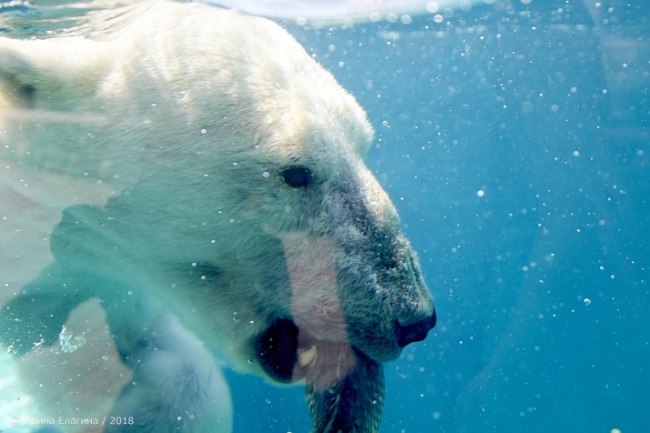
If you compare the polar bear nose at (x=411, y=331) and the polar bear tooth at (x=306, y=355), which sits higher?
the polar bear nose at (x=411, y=331)

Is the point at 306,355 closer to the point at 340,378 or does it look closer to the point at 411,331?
the point at 340,378

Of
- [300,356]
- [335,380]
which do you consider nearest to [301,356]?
[300,356]

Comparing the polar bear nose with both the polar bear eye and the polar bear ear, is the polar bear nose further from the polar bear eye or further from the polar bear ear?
the polar bear ear

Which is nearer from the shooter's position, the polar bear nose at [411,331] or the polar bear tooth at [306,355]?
the polar bear nose at [411,331]

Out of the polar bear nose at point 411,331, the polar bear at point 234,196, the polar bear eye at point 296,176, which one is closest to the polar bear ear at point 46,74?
the polar bear at point 234,196

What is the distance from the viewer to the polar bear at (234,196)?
1.66 metres

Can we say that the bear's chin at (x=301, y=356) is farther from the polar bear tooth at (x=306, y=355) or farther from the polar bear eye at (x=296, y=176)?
the polar bear eye at (x=296, y=176)

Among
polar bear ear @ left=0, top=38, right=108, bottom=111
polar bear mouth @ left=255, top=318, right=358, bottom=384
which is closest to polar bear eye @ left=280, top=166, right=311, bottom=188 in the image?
polar bear mouth @ left=255, top=318, right=358, bottom=384

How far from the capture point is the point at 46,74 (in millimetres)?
1696

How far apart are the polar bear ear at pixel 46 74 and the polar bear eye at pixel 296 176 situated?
0.69 m

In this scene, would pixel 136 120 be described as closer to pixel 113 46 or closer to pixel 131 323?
pixel 113 46

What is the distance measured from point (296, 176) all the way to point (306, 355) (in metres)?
0.59

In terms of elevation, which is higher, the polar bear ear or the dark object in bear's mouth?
the polar bear ear

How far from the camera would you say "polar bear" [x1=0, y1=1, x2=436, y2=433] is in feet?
5.46
